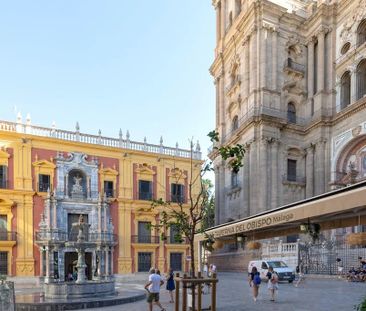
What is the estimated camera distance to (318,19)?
98.4 ft

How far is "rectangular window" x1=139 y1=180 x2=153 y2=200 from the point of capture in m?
35.0

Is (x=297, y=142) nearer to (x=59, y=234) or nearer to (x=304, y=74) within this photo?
(x=304, y=74)

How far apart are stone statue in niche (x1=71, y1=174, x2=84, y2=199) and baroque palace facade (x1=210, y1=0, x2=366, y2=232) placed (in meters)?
12.9

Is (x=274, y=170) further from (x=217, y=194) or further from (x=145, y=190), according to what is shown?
(x=145, y=190)

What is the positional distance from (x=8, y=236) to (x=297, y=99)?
81.8 ft

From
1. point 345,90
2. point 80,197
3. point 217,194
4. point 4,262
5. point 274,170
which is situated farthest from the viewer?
point 217,194

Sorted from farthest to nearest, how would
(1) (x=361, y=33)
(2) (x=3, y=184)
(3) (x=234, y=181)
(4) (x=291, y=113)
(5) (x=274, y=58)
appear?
(3) (x=234, y=181), (4) (x=291, y=113), (5) (x=274, y=58), (2) (x=3, y=184), (1) (x=361, y=33)

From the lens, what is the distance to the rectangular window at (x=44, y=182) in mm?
30875

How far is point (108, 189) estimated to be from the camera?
33562 mm

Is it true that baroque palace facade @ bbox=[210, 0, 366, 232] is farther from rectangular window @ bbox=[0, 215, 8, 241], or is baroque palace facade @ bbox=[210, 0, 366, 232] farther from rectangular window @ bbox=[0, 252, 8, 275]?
rectangular window @ bbox=[0, 252, 8, 275]

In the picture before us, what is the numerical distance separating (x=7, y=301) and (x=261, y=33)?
86.8 ft

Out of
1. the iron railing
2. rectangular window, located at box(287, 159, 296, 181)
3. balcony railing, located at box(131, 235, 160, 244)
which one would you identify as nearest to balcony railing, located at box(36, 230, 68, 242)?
the iron railing

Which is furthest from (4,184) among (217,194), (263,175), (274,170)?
(274,170)

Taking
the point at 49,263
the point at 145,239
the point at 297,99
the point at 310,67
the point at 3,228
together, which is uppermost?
the point at 310,67
